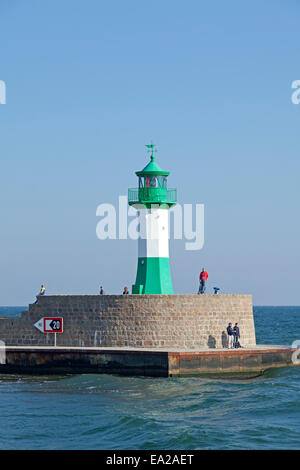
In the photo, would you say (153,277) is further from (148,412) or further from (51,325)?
(148,412)

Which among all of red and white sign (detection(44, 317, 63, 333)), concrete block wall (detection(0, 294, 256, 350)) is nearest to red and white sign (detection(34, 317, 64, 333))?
red and white sign (detection(44, 317, 63, 333))

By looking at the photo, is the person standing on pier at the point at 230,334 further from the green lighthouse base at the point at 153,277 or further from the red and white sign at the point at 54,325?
the red and white sign at the point at 54,325

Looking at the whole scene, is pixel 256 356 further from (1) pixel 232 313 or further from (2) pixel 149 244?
(2) pixel 149 244

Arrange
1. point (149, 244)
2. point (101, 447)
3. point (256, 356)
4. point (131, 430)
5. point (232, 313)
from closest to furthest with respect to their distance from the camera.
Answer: point (101, 447) < point (131, 430) < point (256, 356) < point (232, 313) < point (149, 244)

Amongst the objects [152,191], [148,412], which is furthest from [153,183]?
[148,412]

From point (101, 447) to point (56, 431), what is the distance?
1965mm

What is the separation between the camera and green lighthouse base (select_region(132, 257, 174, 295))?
31375 millimetres

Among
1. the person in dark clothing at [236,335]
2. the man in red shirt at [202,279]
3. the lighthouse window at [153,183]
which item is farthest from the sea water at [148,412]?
the lighthouse window at [153,183]

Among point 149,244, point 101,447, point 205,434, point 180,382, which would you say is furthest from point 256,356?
point 101,447

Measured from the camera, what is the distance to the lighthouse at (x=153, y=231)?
3153cm

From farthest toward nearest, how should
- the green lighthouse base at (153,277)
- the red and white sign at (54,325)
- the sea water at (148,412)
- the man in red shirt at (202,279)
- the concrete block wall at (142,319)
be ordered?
the green lighthouse base at (153,277) < the man in red shirt at (202,279) < the red and white sign at (54,325) < the concrete block wall at (142,319) < the sea water at (148,412)

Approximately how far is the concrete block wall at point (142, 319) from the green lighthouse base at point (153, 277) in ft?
11.2

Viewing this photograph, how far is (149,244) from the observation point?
31859mm
